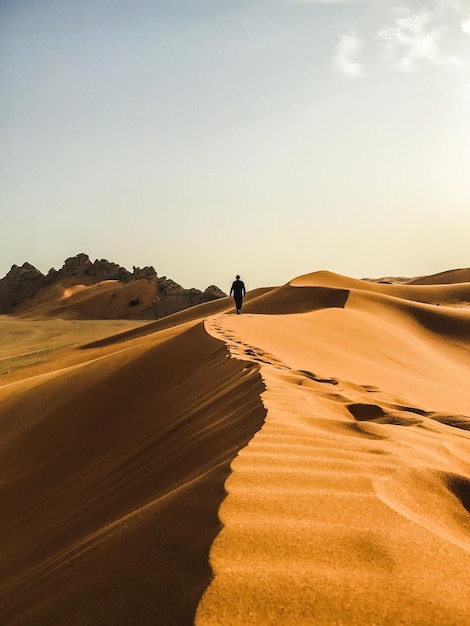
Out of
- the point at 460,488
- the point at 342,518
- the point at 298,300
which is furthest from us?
the point at 298,300

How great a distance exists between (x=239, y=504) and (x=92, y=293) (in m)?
52.3

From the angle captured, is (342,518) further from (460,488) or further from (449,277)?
(449,277)

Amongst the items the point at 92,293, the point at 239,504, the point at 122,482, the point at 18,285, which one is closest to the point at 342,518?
the point at 239,504

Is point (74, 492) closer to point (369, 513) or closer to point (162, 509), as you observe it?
point (162, 509)

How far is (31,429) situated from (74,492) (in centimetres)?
343

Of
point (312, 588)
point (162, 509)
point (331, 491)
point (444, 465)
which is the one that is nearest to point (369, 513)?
point (331, 491)

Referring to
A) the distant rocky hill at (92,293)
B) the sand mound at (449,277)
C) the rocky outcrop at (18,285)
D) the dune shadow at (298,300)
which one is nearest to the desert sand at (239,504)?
the dune shadow at (298,300)

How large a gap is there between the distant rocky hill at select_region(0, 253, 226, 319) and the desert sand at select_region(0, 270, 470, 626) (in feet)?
123

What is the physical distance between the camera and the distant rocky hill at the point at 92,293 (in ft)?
148

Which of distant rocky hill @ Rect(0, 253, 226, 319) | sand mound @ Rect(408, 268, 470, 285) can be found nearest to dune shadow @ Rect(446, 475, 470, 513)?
sand mound @ Rect(408, 268, 470, 285)

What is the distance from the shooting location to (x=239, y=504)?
171 centimetres

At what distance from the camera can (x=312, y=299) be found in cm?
1752

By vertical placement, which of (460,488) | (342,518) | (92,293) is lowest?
(460,488)

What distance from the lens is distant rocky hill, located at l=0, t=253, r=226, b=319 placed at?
A: 45156 millimetres
